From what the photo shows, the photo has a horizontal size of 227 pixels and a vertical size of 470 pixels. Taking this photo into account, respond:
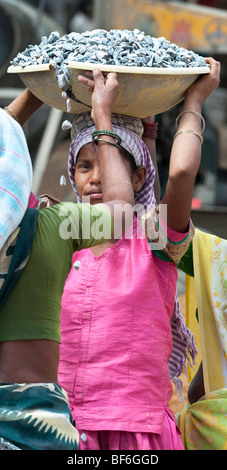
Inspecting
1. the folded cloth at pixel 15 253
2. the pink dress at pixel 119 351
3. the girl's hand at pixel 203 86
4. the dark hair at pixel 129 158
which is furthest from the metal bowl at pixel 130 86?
the folded cloth at pixel 15 253

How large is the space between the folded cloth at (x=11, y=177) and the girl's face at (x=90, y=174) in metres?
0.76

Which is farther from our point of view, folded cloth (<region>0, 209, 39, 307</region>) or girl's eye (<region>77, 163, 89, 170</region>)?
girl's eye (<region>77, 163, 89, 170</region>)

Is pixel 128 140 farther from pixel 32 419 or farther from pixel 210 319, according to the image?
pixel 32 419

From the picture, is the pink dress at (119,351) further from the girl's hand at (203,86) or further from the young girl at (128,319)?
the girl's hand at (203,86)

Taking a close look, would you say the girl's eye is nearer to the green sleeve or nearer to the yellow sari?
the yellow sari

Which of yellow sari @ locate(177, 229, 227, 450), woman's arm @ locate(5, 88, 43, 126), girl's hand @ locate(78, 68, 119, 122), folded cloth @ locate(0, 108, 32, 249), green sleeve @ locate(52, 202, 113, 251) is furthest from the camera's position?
yellow sari @ locate(177, 229, 227, 450)

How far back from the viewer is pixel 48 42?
2.46m

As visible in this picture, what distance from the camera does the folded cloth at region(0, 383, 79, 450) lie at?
5.53ft

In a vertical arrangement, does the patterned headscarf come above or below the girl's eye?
above

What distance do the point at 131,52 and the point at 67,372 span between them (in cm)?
114

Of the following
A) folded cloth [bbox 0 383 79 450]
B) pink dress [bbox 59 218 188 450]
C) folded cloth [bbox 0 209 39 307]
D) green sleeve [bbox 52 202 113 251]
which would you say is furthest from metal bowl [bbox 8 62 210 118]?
folded cloth [bbox 0 383 79 450]

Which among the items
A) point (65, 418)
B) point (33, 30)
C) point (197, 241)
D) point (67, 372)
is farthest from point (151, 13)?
point (65, 418)
